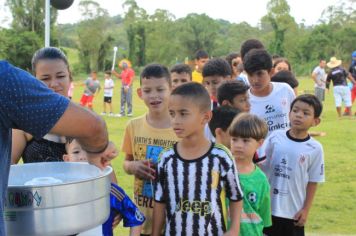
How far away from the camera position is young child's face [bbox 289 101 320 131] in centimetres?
327

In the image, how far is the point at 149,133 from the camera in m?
2.91

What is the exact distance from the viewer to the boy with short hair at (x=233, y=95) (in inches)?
133

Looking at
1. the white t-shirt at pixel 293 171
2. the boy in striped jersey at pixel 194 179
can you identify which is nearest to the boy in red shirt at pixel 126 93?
the white t-shirt at pixel 293 171

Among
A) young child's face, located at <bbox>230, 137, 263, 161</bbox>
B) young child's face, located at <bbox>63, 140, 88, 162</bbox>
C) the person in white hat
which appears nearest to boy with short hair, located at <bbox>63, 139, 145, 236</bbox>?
young child's face, located at <bbox>63, 140, 88, 162</bbox>

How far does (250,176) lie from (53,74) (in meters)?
1.22

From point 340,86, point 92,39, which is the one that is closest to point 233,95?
point 340,86

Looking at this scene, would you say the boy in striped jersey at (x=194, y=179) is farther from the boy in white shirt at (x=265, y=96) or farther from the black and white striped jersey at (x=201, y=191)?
the boy in white shirt at (x=265, y=96)

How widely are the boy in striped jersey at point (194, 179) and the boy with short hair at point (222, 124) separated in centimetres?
48

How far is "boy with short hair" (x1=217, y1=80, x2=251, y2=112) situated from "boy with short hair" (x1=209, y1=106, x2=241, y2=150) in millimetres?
A: 317

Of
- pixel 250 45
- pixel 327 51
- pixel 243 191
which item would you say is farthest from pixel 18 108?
pixel 327 51

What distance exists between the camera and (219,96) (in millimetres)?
3434

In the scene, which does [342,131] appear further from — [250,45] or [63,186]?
[63,186]

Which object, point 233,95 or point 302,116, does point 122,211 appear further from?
point 302,116

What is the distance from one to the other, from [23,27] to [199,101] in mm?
40254
